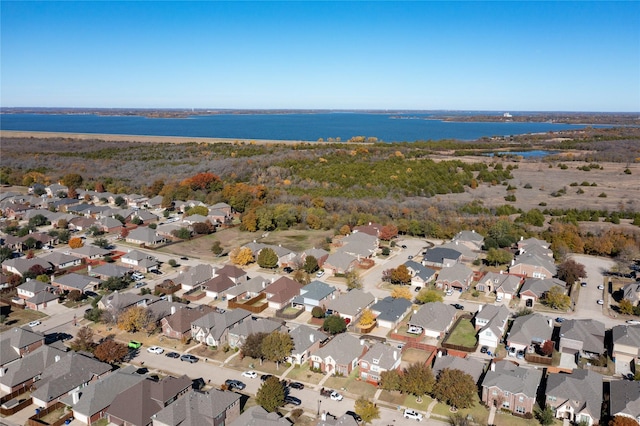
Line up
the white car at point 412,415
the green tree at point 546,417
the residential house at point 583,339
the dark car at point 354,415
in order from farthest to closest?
→ the residential house at point 583,339
the white car at point 412,415
the dark car at point 354,415
the green tree at point 546,417

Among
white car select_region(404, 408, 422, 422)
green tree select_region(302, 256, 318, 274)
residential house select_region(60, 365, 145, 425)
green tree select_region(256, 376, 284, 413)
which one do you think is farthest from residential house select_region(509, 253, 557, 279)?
residential house select_region(60, 365, 145, 425)

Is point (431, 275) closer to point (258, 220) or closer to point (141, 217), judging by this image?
point (258, 220)

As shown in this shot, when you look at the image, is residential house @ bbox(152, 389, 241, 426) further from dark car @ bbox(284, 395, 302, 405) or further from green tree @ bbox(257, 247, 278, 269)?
green tree @ bbox(257, 247, 278, 269)

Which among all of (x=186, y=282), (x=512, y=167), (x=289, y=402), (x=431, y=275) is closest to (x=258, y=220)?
(x=186, y=282)

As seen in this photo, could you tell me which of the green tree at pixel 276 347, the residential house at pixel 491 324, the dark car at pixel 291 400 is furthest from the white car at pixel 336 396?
the residential house at pixel 491 324

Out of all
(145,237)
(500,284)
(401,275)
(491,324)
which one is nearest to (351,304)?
(401,275)

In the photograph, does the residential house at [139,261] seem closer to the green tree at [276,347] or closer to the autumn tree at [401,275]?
the green tree at [276,347]

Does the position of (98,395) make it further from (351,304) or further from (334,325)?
(351,304)
